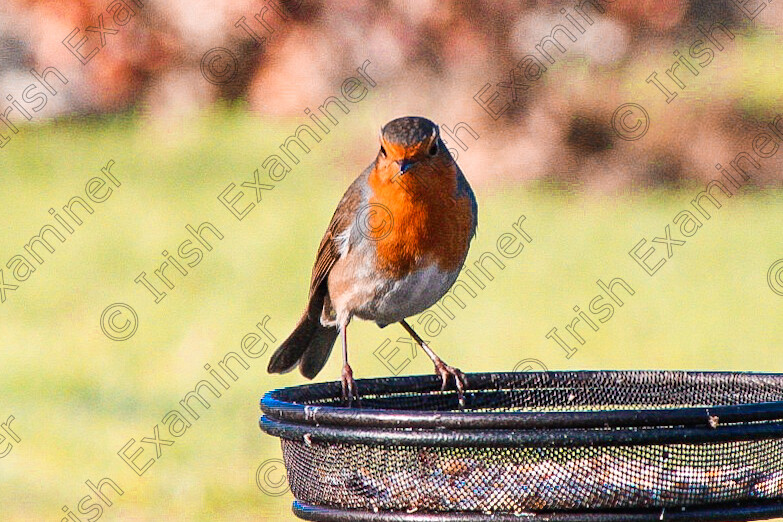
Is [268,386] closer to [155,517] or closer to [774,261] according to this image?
[155,517]

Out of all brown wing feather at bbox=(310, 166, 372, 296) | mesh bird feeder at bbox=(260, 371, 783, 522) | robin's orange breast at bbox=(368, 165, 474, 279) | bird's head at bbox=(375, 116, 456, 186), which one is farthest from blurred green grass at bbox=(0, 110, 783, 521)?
mesh bird feeder at bbox=(260, 371, 783, 522)

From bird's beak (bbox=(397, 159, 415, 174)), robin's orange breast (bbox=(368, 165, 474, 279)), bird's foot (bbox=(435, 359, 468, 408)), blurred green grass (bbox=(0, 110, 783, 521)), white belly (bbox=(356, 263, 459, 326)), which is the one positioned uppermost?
bird's beak (bbox=(397, 159, 415, 174))

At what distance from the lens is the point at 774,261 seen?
1012 cm

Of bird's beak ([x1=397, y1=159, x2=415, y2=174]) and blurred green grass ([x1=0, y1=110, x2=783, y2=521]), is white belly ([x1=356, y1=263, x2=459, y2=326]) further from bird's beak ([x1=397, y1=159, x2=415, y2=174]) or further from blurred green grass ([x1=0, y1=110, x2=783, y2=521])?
blurred green grass ([x1=0, y1=110, x2=783, y2=521])

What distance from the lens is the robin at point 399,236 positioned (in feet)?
13.3

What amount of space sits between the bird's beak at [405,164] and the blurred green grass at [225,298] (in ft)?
10.1

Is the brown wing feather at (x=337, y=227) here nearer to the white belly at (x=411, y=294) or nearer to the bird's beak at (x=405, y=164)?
the white belly at (x=411, y=294)

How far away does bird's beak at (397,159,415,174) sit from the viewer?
156 inches

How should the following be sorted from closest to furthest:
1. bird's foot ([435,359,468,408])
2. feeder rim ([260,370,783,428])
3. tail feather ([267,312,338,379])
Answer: feeder rim ([260,370,783,428]) → bird's foot ([435,359,468,408]) → tail feather ([267,312,338,379])

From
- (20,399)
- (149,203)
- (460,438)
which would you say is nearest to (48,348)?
(20,399)

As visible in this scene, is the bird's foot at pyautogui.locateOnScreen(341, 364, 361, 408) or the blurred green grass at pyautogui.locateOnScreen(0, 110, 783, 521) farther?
the blurred green grass at pyautogui.locateOnScreen(0, 110, 783, 521)

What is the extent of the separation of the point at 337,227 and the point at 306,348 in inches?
20.3

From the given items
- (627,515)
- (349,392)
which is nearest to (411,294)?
(349,392)

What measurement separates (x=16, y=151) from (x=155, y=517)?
787 cm
